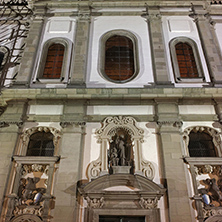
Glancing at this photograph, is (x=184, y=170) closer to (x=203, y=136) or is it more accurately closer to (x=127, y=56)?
(x=203, y=136)

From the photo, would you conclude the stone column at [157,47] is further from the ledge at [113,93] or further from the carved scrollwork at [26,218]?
the carved scrollwork at [26,218]

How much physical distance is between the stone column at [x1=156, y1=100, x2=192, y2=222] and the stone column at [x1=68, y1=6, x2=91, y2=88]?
3870mm

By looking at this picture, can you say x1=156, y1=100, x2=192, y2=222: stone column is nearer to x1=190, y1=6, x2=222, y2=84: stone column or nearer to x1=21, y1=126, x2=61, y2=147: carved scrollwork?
x1=190, y1=6, x2=222, y2=84: stone column

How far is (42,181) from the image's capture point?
376 inches

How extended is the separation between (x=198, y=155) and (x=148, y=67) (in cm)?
489

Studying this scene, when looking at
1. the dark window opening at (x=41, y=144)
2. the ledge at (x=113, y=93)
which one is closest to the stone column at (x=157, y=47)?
the ledge at (x=113, y=93)

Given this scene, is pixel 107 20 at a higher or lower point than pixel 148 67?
higher

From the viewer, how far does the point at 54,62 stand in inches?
529

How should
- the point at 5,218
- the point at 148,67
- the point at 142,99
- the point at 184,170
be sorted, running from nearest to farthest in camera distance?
the point at 5,218
the point at 184,170
the point at 142,99
the point at 148,67

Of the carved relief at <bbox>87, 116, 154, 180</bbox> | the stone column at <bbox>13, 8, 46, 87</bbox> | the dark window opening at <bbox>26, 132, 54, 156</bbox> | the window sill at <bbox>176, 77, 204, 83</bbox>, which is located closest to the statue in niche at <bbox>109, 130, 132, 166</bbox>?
the carved relief at <bbox>87, 116, 154, 180</bbox>

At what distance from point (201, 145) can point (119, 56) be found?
6162mm

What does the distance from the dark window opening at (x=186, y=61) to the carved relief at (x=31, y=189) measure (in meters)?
7.87

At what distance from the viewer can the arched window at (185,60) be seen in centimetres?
1246

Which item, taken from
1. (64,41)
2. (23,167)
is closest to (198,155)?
(23,167)
